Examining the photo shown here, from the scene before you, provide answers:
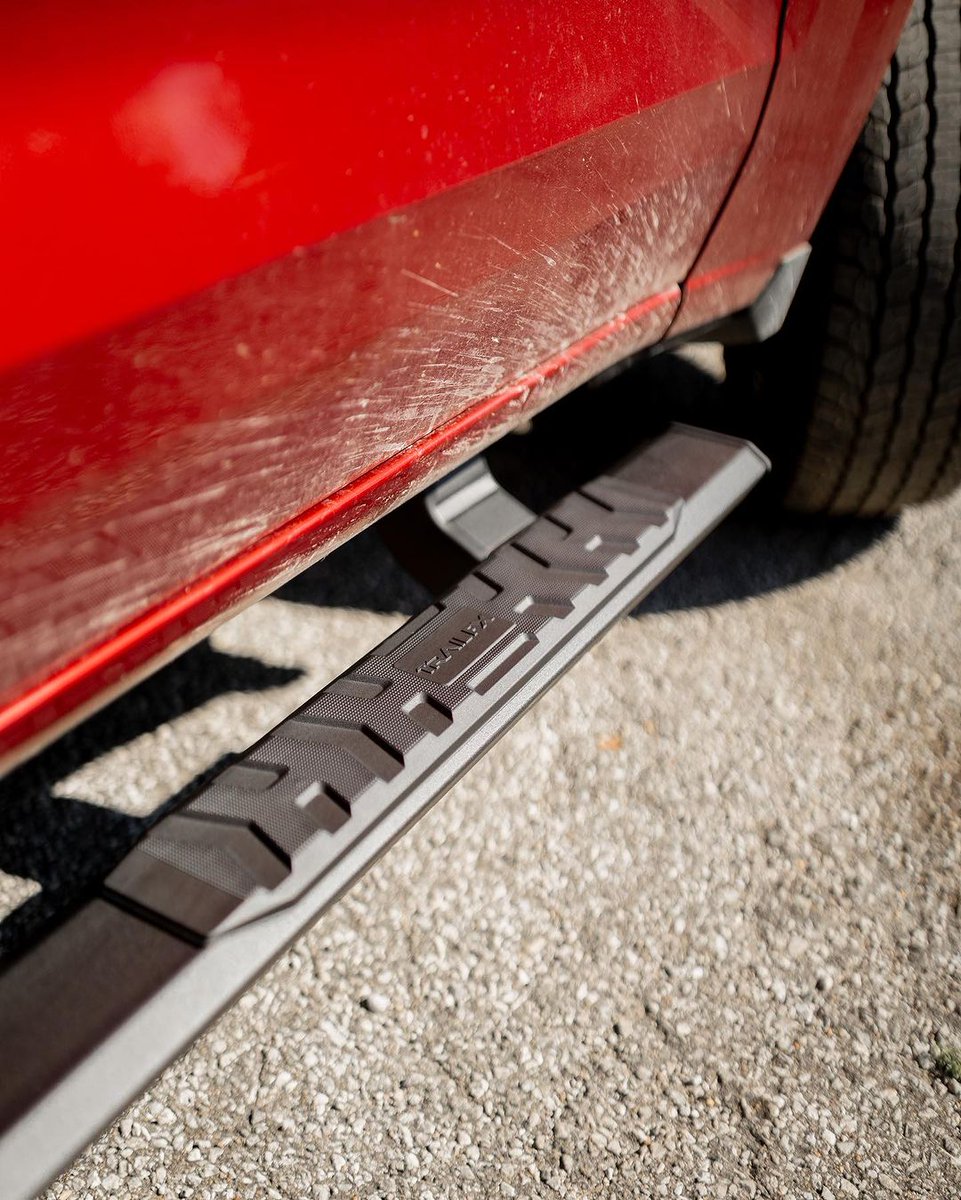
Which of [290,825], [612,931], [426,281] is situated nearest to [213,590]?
[290,825]

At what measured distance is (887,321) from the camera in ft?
5.07

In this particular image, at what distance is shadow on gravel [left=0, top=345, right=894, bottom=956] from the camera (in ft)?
4.48

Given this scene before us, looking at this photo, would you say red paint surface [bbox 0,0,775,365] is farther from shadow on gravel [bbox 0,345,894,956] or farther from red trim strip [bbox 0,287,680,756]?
shadow on gravel [bbox 0,345,894,956]

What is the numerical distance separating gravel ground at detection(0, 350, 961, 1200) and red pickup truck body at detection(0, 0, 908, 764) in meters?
0.58

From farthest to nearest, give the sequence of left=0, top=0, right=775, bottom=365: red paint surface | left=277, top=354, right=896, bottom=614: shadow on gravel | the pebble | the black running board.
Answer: left=277, top=354, right=896, bottom=614: shadow on gravel → the pebble → the black running board → left=0, top=0, right=775, bottom=365: red paint surface

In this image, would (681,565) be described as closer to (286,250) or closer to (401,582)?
(401,582)

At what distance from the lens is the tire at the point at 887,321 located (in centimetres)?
144

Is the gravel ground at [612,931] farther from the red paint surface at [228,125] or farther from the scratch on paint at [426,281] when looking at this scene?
the red paint surface at [228,125]

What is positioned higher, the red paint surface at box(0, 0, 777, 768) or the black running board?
the red paint surface at box(0, 0, 777, 768)

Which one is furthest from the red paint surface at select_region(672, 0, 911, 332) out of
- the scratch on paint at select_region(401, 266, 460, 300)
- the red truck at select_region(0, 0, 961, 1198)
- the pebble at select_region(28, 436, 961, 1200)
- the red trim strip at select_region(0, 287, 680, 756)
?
the pebble at select_region(28, 436, 961, 1200)

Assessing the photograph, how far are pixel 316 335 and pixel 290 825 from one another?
0.45m

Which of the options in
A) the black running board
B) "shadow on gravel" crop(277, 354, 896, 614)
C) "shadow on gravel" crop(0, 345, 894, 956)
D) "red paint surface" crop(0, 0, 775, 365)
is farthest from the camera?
"shadow on gravel" crop(277, 354, 896, 614)

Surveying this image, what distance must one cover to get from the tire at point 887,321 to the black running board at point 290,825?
0.45m

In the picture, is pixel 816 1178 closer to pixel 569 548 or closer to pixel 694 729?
pixel 694 729
